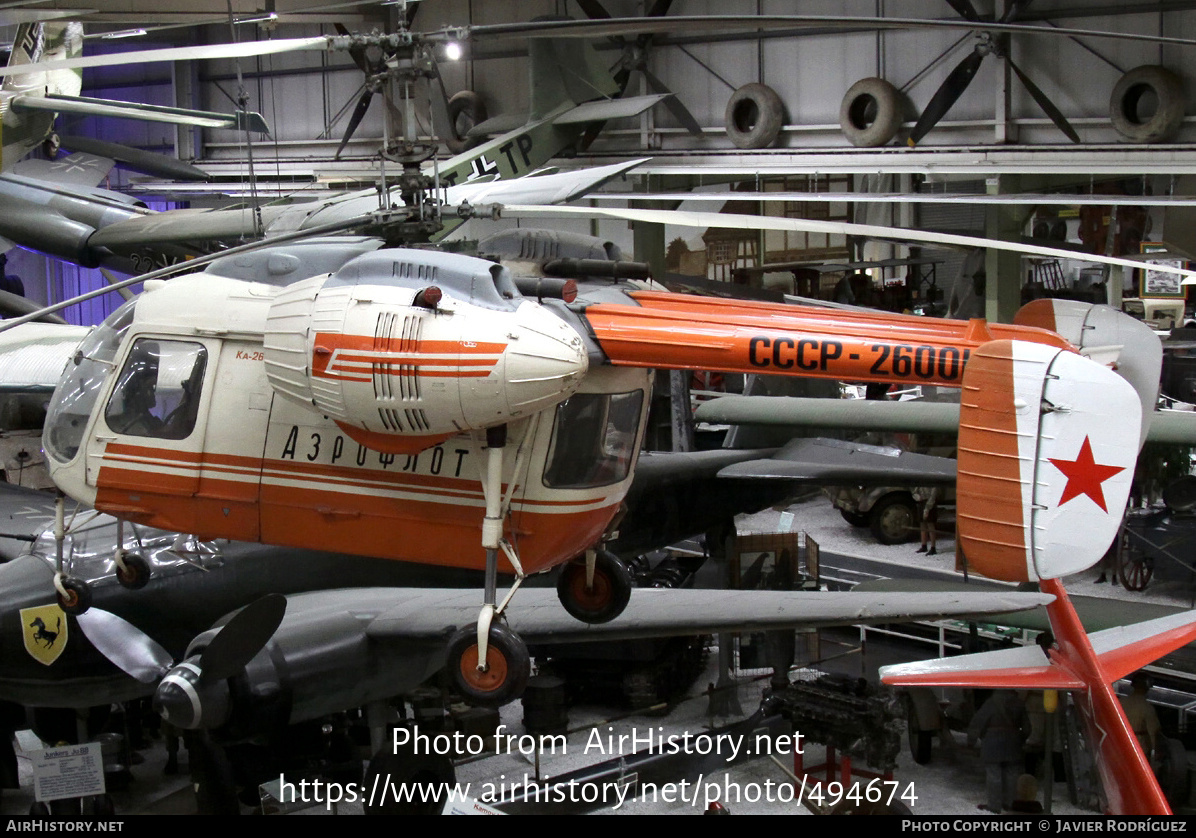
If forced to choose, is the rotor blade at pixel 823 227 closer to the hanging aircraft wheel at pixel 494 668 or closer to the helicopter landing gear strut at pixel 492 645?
the helicopter landing gear strut at pixel 492 645

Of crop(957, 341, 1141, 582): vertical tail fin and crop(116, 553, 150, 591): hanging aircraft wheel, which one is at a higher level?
crop(957, 341, 1141, 582): vertical tail fin

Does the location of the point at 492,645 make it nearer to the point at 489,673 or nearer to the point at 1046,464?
the point at 489,673

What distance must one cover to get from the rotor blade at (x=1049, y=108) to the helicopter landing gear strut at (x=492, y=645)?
8.21 meters

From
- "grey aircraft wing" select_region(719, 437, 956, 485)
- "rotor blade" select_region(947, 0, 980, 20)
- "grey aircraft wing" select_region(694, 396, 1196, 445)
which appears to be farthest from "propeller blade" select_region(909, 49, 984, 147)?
"grey aircraft wing" select_region(694, 396, 1196, 445)

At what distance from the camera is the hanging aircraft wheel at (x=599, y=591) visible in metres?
6.58

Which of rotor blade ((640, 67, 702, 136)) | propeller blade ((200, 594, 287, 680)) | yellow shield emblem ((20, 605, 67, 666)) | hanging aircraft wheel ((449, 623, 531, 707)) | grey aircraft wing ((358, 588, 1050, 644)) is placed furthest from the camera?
rotor blade ((640, 67, 702, 136))

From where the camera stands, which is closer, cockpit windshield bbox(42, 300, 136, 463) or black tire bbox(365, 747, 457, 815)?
cockpit windshield bbox(42, 300, 136, 463)

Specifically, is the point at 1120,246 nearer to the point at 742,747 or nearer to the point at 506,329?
the point at 742,747

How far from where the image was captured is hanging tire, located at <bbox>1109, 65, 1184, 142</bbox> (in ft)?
34.9

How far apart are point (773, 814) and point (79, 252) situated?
10.5 meters

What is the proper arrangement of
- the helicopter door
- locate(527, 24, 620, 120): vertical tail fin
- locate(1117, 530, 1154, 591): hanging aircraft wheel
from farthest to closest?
locate(527, 24, 620, 120): vertical tail fin < locate(1117, 530, 1154, 591): hanging aircraft wheel < the helicopter door

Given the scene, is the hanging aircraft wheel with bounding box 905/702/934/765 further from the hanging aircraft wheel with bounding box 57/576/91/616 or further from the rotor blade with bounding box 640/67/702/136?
the rotor blade with bounding box 640/67/702/136

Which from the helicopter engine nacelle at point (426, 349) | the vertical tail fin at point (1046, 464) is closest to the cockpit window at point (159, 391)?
the helicopter engine nacelle at point (426, 349)

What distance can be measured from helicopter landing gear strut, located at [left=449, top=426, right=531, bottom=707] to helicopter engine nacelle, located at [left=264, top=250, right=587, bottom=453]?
0.30 m
